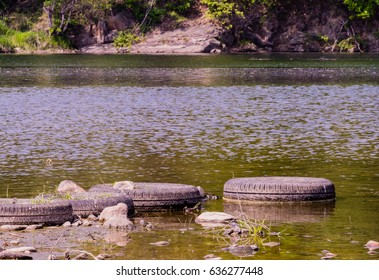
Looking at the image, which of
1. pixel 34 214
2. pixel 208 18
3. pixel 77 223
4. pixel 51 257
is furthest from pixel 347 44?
pixel 51 257

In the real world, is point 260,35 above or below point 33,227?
below

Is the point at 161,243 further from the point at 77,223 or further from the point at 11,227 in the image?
the point at 11,227

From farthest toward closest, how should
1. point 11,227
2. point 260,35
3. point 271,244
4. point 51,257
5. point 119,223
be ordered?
point 260,35 → point 119,223 → point 11,227 → point 271,244 → point 51,257

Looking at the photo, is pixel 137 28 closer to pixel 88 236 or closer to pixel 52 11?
pixel 52 11

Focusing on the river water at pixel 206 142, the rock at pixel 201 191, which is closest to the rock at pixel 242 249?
the river water at pixel 206 142

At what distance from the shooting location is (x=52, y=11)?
100562 mm

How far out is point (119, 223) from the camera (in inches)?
680

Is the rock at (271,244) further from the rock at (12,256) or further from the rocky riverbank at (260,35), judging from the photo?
the rocky riverbank at (260,35)

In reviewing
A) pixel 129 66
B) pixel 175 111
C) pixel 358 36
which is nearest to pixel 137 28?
pixel 358 36

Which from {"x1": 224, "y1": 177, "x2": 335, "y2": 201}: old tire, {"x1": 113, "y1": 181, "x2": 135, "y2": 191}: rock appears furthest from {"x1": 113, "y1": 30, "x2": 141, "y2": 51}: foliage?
{"x1": 113, "y1": 181, "x2": 135, "y2": 191}: rock

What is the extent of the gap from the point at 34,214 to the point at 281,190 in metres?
4.98

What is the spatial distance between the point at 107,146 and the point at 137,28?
74111 millimetres

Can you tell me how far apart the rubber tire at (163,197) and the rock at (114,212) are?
4.29 ft
